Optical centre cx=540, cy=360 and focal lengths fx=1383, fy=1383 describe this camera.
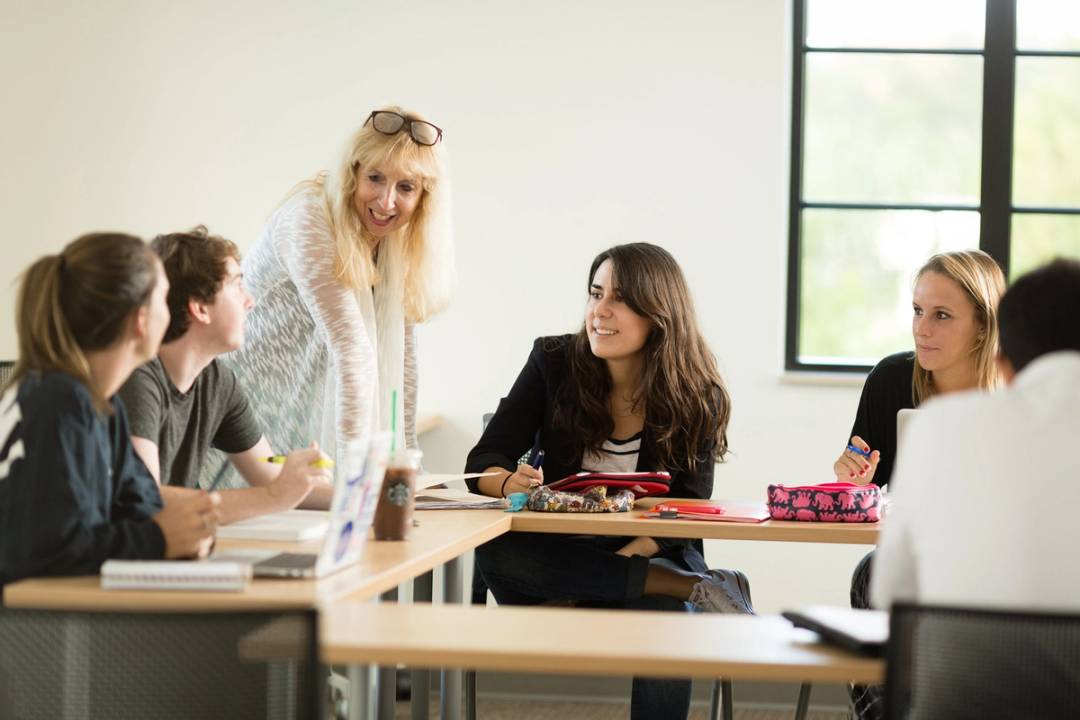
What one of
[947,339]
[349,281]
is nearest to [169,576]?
[349,281]

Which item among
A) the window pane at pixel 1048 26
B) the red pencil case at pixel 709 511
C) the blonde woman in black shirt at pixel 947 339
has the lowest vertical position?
the red pencil case at pixel 709 511

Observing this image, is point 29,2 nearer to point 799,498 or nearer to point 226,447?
point 226,447

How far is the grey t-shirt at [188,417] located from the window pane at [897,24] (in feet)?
9.54

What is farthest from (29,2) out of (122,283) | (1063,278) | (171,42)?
(1063,278)

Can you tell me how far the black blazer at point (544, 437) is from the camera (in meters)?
3.31

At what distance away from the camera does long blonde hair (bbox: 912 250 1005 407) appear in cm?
325

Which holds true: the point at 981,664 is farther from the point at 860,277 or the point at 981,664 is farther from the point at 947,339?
the point at 860,277

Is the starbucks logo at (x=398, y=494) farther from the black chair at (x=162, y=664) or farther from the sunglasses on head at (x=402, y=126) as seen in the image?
the sunglasses on head at (x=402, y=126)

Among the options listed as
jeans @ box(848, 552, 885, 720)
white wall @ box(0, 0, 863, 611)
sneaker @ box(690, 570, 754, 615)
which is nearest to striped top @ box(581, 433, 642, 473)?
sneaker @ box(690, 570, 754, 615)

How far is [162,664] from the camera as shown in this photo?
151cm

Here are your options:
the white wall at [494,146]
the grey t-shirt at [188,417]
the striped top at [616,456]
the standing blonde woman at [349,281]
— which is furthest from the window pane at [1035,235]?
the grey t-shirt at [188,417]

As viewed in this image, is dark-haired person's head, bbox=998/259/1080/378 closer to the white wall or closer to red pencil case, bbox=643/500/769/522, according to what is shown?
red pencil case, bbox=643/500/769/522

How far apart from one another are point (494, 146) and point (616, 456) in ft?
6.03

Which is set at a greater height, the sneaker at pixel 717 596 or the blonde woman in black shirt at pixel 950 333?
the blonde woman in black shirt at pixel 950 333
